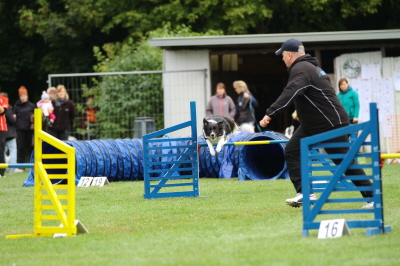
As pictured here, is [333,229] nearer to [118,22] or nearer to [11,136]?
[11,136]

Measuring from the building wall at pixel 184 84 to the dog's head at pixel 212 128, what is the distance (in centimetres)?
639

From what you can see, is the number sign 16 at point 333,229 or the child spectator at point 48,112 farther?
the child spectator at point 48,112

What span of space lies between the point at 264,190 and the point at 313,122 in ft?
9.49

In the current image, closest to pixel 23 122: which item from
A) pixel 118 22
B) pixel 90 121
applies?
pixel 90 121

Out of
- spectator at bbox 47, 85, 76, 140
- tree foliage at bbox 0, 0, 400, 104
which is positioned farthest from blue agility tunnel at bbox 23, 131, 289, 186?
tree foliage at bbox 0, 0, 400, 104

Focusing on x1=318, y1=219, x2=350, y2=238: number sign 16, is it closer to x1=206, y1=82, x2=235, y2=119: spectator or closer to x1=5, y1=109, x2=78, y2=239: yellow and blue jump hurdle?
x1=5, y1=109, x2=78, y2=239: yellow and blue jump hurdle

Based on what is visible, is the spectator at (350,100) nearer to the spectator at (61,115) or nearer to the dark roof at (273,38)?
the dark roof at (273,38)

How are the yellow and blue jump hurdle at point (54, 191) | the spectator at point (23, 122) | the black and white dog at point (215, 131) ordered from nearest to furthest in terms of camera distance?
the yellow and blue jump hurdle at point (54, 191), the black and white dog at point (215, 131), the spectator at point (23, 122)

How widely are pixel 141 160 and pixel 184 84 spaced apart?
5041 mm

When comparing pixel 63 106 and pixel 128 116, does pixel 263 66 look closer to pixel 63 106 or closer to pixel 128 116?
pixel 128 116

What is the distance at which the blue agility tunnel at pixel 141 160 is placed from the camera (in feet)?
42.3

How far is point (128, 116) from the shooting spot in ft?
62.0

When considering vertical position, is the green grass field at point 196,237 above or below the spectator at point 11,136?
below

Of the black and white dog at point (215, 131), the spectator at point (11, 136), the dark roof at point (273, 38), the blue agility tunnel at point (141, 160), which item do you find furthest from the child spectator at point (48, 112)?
the black and white dog at point (215, 131)
